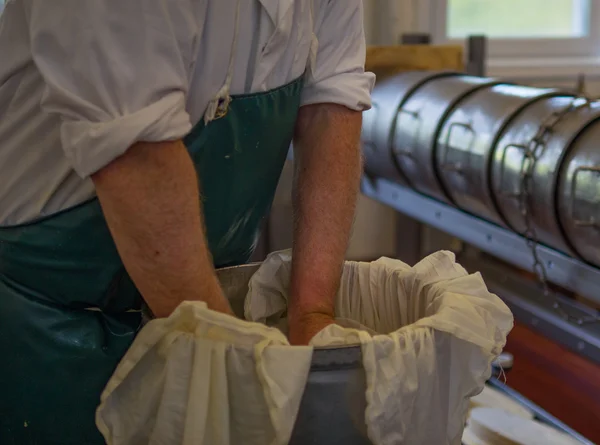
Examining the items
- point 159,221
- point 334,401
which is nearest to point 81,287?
point 159,221

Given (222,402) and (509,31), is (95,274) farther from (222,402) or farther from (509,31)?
(509,31)

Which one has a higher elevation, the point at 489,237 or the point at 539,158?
the point at 539,158

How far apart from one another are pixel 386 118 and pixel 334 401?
155 cm

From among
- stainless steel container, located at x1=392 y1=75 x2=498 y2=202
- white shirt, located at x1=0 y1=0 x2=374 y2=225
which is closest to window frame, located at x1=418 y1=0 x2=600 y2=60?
stainless steel container, located at x1=392 y1=75 x2=498 y2=202

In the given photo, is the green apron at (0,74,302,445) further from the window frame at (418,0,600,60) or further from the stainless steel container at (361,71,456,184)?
the window frame at (418,0,600,60)

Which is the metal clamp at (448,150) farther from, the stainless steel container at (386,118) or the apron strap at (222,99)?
the apron strap at (222,99)

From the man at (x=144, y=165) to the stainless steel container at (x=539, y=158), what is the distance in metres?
0.67

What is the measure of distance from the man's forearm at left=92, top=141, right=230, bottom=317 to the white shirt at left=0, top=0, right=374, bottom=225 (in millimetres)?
18

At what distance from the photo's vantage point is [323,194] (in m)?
0.91

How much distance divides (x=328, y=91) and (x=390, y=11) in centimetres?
194

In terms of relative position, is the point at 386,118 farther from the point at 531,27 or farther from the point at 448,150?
the point at 531,27

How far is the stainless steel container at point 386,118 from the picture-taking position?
82.3 inches

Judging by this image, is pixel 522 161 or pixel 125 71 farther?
pixel 522 161

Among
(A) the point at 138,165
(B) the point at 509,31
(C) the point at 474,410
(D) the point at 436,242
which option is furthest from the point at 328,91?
(B) the point at 509,31
